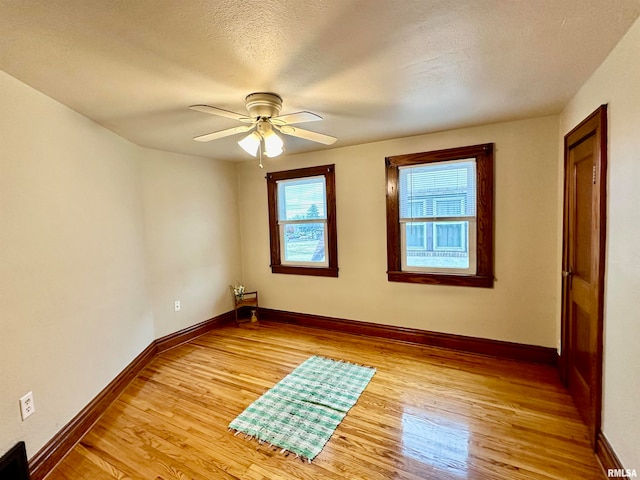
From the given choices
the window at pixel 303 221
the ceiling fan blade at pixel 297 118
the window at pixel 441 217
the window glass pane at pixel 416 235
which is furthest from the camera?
the window at pixel 303 221

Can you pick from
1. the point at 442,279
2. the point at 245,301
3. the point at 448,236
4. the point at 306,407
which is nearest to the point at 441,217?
the point at 448,236

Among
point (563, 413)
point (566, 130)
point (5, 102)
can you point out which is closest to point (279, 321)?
point (563, 413)

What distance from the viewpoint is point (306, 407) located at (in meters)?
2.36

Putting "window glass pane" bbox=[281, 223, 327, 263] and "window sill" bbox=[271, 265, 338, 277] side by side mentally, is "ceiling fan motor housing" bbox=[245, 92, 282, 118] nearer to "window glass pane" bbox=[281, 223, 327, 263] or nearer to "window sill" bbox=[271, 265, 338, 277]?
"window glass pane" bbox=[281, 223, 327, 263]

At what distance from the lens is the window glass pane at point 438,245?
10.4 ft

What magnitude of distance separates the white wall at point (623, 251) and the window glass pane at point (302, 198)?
2.72m

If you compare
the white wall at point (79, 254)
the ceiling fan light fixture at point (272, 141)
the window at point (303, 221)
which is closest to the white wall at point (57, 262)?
the white wall at point (79, 254)

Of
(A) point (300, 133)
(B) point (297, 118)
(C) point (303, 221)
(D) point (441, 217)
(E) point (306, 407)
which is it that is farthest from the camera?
(C) point (303, 221)

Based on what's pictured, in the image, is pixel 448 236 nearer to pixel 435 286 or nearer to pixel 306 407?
pixel 435 286

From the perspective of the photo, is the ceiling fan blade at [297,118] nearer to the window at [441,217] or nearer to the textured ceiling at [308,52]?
the textured ceiling at [308,52]

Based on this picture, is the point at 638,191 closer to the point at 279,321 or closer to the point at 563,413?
the point at 563,413

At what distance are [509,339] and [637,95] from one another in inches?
91.9

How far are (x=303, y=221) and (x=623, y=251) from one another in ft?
10.1

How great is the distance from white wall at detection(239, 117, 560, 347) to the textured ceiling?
0.57m
